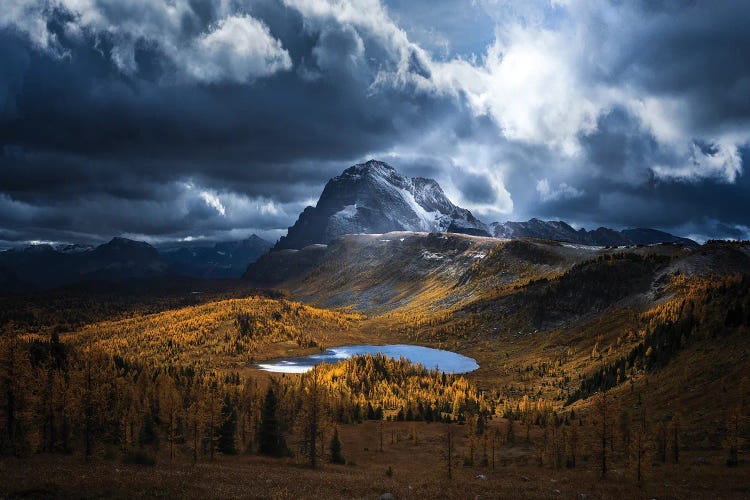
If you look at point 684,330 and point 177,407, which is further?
point 684,330

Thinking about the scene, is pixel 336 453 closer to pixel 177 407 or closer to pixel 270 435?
pixel 270 435

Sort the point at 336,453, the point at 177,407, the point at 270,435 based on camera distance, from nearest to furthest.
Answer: the point at 270,435, the point at 336,453, the point at 177,407

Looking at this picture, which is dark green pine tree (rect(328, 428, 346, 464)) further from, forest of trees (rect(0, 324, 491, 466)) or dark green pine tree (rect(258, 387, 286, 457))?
dark green pine tree (rect(258, 387, 286, 457))

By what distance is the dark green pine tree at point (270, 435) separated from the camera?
286 feet

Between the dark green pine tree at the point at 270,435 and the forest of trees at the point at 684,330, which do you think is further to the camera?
the forest of trees at the point at 684,330

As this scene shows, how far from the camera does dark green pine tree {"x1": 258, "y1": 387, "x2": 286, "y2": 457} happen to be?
8731 cm

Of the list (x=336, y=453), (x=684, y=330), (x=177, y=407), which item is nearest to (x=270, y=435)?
(x=336, y=453)

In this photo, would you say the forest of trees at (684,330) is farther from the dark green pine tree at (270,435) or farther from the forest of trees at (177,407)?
the dark green pine tree at (270,435)

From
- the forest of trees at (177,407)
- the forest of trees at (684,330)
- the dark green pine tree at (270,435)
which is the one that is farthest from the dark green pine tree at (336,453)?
the forest of trees at (684,330)

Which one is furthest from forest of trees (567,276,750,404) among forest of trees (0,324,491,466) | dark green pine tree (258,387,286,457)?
dark green pine tree (258,387,286,457)

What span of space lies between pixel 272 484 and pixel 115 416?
70.3m

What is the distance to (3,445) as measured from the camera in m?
55.8

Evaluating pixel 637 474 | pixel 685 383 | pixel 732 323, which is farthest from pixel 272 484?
pixel 732 323

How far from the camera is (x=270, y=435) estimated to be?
88.4 m
